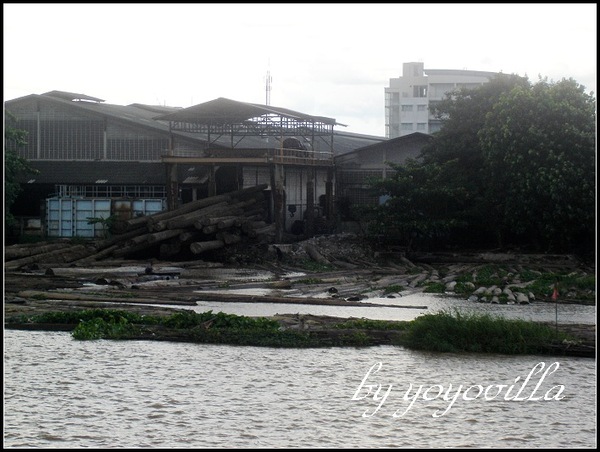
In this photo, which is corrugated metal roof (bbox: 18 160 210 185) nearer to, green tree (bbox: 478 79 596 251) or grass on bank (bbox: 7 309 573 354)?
green tree (bbox: 478 79 596 251)

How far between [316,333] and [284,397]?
13.7 ft

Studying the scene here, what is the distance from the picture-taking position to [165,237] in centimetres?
3494

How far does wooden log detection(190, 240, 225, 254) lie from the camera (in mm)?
34812

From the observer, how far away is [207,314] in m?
21.4

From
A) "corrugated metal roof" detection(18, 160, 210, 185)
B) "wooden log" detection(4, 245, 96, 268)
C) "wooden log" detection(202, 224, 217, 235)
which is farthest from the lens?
"corrugated metal roof" detection(18, 160, 210, 185)

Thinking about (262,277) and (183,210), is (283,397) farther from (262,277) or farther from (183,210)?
(183,210)

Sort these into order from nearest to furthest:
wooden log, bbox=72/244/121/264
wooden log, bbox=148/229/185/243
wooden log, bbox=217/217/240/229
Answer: wooden log, bbox=72/244/121/264
wooden log, bbox=148/229/185/243
wooden log, bbox=217/217/240/229

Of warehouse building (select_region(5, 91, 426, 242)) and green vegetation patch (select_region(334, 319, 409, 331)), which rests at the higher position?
warehouse building (select_region(5, 91, 426, 242))

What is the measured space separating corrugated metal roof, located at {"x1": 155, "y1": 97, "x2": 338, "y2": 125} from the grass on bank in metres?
19.4

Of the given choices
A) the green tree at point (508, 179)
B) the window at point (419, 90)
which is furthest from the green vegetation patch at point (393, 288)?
the window at point (419, 90)

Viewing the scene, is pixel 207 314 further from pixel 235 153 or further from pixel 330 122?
pixel 330 122

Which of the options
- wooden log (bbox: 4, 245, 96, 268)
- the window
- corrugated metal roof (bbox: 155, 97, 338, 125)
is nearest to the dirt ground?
wooden log (bbox: 4, 245, 96, 268)

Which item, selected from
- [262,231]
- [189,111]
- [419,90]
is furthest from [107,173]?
[419,90]

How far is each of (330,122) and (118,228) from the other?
1265 centimetres
